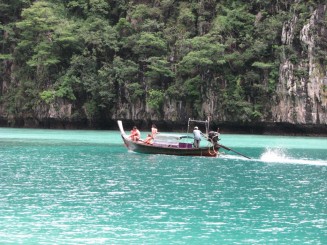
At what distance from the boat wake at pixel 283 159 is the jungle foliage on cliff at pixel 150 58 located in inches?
862

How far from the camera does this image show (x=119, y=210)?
21016 millimetres

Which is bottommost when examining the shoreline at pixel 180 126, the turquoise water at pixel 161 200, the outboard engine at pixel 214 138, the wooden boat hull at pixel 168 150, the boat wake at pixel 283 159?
the turquoise water at pixel 161 200

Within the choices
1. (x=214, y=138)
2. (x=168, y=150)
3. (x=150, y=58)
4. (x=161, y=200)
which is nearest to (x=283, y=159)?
(x=214, y=138)

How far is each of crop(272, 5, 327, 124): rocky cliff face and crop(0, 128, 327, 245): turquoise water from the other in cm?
2357

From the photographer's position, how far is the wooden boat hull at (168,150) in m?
39.7

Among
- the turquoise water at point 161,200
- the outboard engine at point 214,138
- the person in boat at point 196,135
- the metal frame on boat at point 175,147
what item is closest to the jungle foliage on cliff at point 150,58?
the metal frame on boat at point 175,147

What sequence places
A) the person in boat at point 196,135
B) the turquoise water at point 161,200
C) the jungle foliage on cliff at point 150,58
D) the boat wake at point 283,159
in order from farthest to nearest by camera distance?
the jungle foliage on cliff at point 150,58 → the person in boat at point 196,135 → the boat wake at point 283,159 → the turquoise water at point 161,200

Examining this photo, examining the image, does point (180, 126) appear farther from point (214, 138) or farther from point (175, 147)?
point (214, 138)

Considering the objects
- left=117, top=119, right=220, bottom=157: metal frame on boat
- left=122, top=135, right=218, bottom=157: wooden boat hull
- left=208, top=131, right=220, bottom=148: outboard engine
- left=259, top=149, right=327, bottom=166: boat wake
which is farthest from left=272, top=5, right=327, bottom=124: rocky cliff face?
left=208, top=131, right=220, bottom=148: outboard engine

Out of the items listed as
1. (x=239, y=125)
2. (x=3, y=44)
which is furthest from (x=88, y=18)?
(x=239, y=125)

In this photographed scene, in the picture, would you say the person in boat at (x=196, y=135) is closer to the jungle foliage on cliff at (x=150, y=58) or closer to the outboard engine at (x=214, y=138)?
the outboard engine at (x=214, y=138)

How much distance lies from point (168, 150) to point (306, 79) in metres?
23.6

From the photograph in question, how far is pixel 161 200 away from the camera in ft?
75.1

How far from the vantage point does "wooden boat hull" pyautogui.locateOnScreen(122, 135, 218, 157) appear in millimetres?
39656
